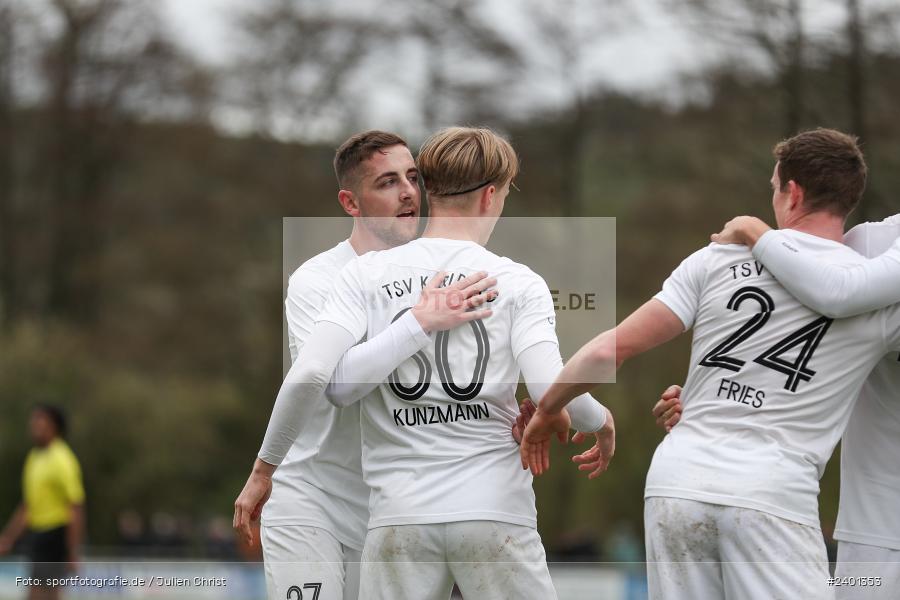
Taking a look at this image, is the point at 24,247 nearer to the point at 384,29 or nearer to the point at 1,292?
the point at 1,292

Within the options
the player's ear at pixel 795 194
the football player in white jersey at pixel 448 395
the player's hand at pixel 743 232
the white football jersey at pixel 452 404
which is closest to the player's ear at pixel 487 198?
the football player in white jersey at pixel 448 395

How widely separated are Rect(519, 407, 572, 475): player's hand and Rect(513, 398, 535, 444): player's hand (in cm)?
7

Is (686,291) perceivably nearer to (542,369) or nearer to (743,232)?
(743,232)

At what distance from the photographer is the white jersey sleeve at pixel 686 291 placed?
4109mm

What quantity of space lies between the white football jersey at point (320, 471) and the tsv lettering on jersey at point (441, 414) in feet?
2.33

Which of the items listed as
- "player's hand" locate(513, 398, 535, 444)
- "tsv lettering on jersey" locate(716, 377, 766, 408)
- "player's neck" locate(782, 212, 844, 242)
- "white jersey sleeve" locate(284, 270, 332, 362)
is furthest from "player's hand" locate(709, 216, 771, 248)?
"white jersey sleeve" locate(284, 270, 332, 362)

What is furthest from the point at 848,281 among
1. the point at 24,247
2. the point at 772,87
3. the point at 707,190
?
the point at 24,247

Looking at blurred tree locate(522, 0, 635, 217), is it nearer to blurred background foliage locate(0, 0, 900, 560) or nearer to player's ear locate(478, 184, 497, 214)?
blurred background foliage locate(0, 0, 900, 560)

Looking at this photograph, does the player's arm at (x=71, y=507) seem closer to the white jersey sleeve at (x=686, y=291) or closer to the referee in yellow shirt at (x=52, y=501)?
the referee in yellow shirt at (x=52, y=501)

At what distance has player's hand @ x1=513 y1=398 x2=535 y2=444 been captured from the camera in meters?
4.12

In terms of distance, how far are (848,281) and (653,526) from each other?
1.05 metres

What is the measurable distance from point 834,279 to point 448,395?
4.42ft

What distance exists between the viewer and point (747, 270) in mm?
4102

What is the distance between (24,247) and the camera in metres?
30.1
